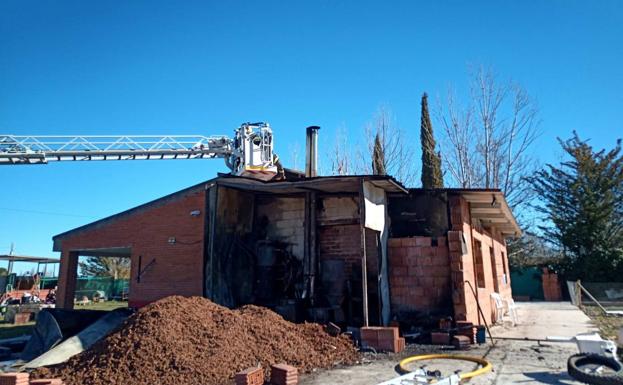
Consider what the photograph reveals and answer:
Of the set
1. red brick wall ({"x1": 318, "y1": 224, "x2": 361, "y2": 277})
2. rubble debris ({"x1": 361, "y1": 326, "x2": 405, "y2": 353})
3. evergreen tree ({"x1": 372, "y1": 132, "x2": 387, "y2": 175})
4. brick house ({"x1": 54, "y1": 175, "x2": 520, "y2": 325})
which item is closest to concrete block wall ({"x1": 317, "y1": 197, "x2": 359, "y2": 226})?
brick house ({"x1": 54, "y1": 175, "x2": 520, "y2": 325})

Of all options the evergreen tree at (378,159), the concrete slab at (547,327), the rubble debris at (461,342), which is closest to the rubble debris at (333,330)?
the rubble debris at (461,342)

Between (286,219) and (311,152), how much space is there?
2.21 metres

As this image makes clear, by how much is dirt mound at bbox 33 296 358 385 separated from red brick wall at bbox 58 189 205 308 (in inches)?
130

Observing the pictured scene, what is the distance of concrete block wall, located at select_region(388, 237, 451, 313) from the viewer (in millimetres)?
9789

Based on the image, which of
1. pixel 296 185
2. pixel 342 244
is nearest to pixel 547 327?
pixel 342 244

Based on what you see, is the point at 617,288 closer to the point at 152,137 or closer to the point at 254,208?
the point at 254,208

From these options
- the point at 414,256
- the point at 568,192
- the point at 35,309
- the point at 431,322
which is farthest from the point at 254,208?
the point at 568,192

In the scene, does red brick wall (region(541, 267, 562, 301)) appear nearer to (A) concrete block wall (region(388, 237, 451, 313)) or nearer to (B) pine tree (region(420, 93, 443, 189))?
(B) pine tree (region(420, 93, 443, 189))

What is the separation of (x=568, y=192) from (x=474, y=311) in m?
21.0

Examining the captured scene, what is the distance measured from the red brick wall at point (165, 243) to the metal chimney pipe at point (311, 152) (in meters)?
3.07

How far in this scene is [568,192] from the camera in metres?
27.2

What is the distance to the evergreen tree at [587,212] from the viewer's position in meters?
25.2

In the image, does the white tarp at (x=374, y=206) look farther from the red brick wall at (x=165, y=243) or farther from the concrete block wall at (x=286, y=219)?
the red brick wall at (x=165, y=243)

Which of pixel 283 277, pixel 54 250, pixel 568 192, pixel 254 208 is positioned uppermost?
pixel 568 192
